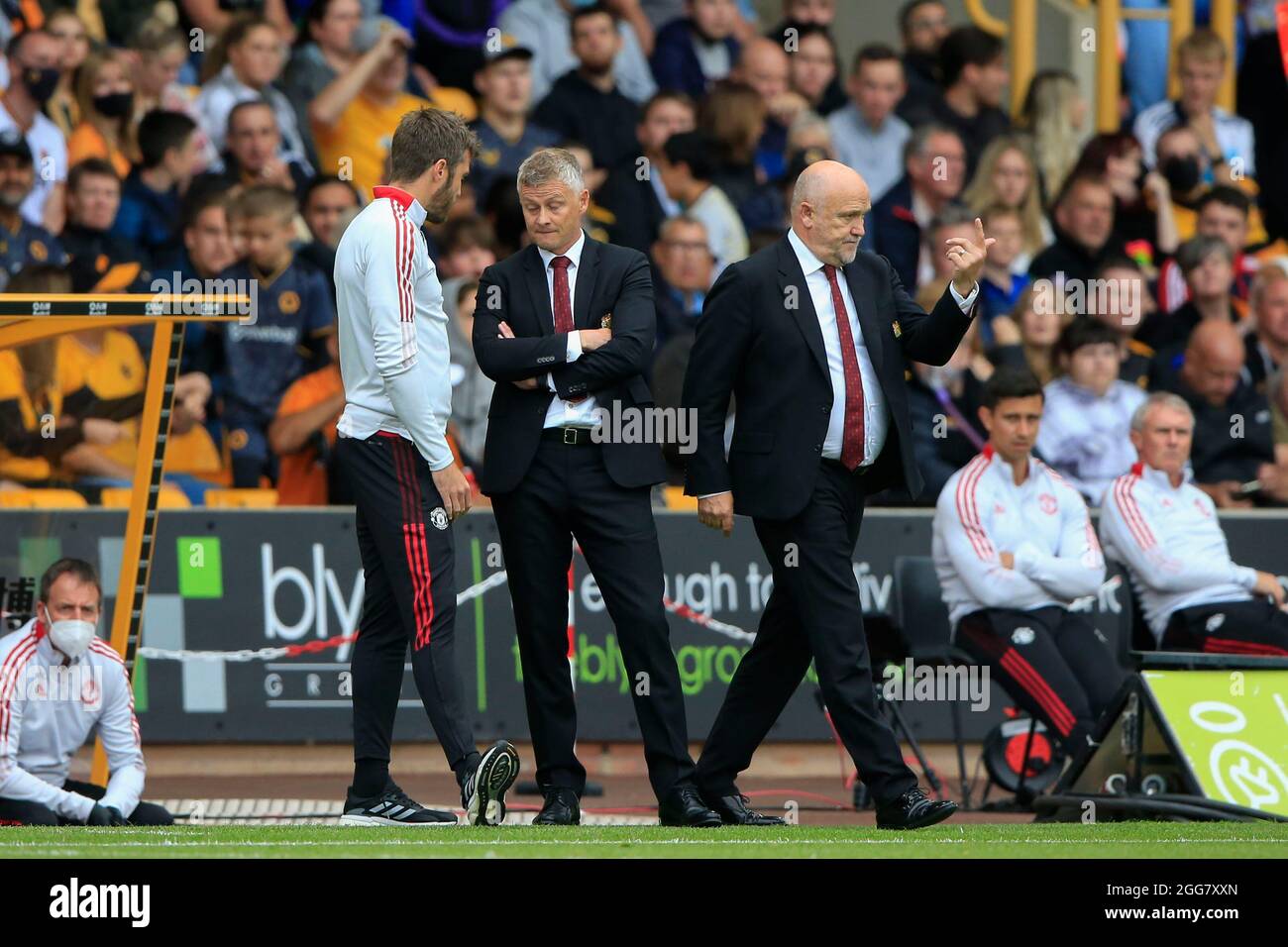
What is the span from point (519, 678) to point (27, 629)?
2994 mm

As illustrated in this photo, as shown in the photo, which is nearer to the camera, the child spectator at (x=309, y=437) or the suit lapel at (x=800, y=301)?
the suit lapel at (x=800, y=301)

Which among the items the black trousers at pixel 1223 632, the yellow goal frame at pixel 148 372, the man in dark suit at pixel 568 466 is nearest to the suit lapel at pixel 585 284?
the man in dark suit at pixel 568 466

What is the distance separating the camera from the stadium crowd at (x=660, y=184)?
1148 centimetres

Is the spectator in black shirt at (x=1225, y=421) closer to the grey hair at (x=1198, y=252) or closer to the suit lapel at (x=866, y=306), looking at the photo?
the grey hair at (x=1198, y=252)

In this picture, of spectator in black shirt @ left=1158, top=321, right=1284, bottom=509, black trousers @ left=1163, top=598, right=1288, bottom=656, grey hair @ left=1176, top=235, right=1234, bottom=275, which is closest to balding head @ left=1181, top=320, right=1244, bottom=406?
spectator in black shirt @ left=1158, top=321, right=1284, bottom=509

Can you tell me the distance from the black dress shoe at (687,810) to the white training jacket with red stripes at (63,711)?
7.42 feet

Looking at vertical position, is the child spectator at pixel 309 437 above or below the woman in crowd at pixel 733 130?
below

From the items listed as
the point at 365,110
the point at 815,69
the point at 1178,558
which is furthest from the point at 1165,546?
the point at 365,110

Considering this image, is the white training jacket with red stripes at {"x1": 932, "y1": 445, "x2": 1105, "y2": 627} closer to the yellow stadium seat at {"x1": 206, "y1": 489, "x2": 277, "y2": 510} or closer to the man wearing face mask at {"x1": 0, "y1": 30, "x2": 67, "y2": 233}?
the yellow stadium seat at {"x1": 206, "y1": 489, "x2": 277, "y2": 510}

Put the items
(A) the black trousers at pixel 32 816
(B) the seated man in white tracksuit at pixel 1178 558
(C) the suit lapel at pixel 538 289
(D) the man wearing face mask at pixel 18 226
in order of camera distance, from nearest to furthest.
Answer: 1. (C) the suit lapel at pixel 538 289
2. (A) the black trousers at pixel 32 816
3. (B) the seated man in white tracksuit at pixel 1178 558
4. (D) the man wearing face mask at pixel 18 226

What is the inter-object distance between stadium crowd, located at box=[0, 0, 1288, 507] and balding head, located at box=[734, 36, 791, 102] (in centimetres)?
2

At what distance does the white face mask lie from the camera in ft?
28.0

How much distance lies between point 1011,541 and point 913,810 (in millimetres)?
2964

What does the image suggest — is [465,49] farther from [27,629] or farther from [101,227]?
[27,629]
